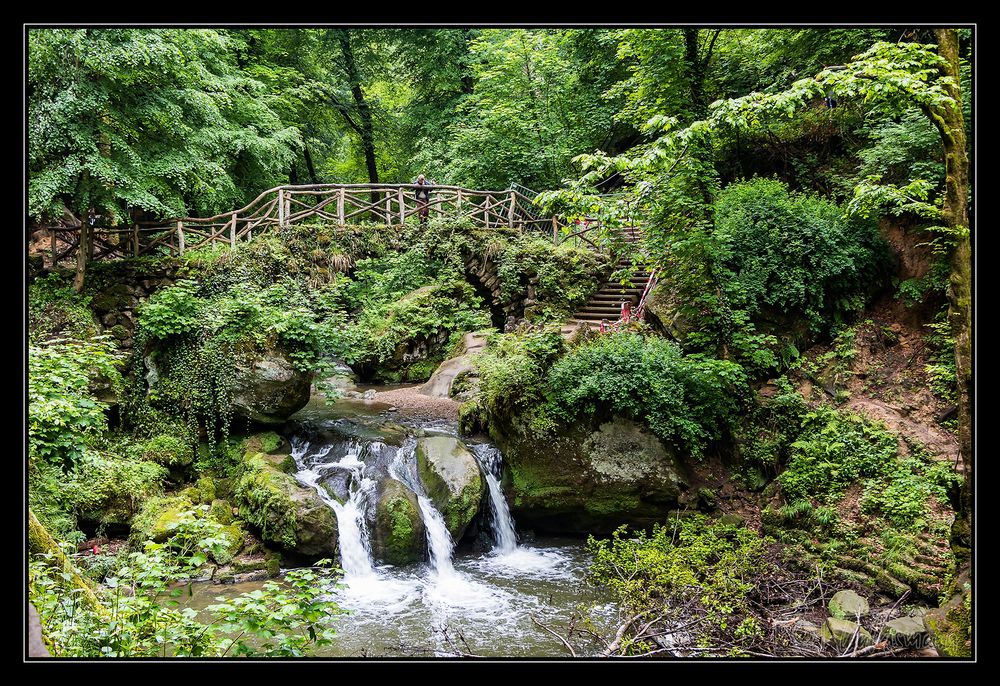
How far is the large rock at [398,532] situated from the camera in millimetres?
8016

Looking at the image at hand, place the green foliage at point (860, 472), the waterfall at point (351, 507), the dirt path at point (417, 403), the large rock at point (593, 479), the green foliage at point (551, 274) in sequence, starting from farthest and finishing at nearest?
the green foliage at point (551, 274)
the dirt path at point (417, 403)
the large rock at point (593, 479)
the waterfall at point (351, 507)
the green foliage at point (860, 472)

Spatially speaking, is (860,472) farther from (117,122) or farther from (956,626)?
(117,122)

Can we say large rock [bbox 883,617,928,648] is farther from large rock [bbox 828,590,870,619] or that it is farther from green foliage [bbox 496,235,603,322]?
green foliage [bbox 496,235,603,322]

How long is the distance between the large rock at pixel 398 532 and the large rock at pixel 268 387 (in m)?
2.61

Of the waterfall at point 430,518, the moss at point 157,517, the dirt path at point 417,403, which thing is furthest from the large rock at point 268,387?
the dirt path at point 417,403

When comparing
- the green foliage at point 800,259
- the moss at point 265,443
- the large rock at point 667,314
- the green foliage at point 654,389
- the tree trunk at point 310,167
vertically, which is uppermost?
the tree trunk at point 310,167

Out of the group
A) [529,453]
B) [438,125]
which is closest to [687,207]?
[529,453]

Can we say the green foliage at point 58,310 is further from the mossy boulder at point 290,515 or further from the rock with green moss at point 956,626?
the rock with green moss at point 956,626

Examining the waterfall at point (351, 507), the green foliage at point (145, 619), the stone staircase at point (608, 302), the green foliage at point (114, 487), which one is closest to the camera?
the green foliage at point (145, 619)

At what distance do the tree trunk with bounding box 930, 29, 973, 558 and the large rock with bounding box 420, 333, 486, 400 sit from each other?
322 inches

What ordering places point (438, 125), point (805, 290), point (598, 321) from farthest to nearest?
point (438, 125), point (598, 321), point (805, 290)
